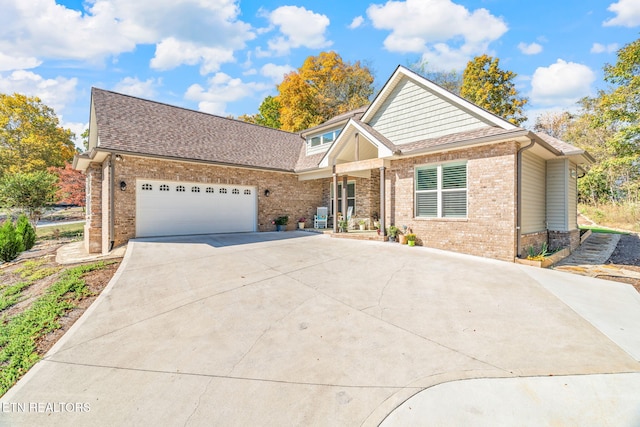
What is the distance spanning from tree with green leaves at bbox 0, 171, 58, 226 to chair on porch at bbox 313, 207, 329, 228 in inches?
647

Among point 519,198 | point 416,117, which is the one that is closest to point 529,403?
point 519,198

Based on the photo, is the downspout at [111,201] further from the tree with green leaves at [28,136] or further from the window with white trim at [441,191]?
the tree with green leaves at [28,136]

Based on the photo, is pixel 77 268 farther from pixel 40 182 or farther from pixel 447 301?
pixel 40 182

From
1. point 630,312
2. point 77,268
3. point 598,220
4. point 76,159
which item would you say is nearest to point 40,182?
point 76,159

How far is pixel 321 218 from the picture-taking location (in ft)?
51.6

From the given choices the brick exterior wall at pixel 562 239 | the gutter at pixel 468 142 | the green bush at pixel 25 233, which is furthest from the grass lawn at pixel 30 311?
the brick exterior wall at pixel 562 239

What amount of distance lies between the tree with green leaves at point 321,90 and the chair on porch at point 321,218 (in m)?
13.8

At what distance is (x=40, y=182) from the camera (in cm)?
1602

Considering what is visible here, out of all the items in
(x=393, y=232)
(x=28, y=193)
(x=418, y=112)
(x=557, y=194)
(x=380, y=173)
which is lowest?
(x=393, y=232)

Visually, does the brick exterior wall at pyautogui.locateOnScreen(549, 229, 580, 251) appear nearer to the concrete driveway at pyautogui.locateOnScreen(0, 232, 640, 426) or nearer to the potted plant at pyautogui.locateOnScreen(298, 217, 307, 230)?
the concrete driveway at pyautogui.locateOnScreen(0, 232, 640, 426)

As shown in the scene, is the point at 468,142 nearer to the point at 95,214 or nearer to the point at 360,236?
the point at 360,236

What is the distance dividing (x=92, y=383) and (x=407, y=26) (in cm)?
1811

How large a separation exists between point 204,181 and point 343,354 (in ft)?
36.3

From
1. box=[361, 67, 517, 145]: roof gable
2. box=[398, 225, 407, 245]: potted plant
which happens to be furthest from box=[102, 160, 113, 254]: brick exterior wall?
box=[398, 225, 407, 245]: potted plant
